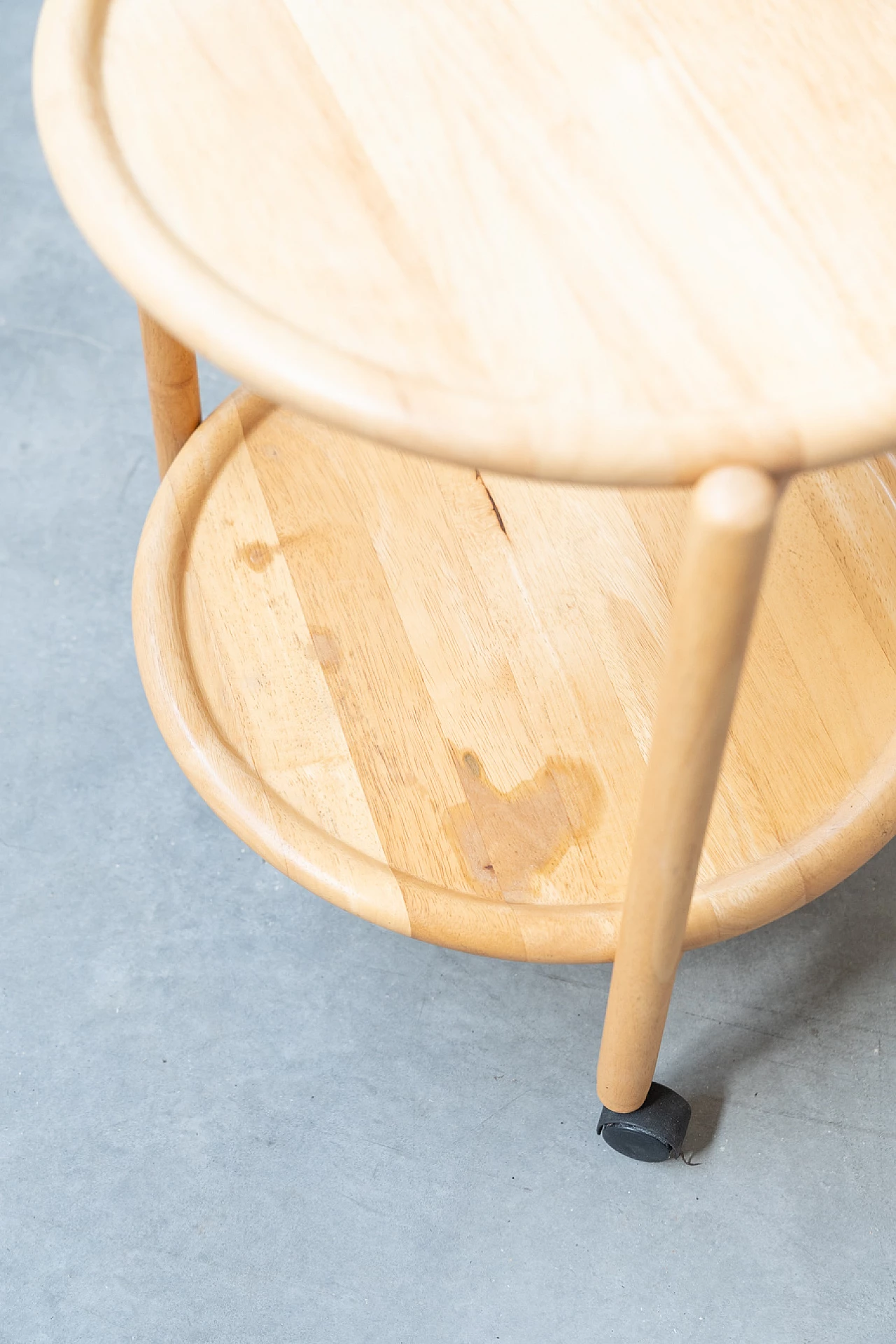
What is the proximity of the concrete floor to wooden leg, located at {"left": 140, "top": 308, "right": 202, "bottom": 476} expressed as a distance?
0.22m

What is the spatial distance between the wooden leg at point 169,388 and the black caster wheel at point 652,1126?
1.83 feet

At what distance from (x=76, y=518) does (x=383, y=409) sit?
74 cm

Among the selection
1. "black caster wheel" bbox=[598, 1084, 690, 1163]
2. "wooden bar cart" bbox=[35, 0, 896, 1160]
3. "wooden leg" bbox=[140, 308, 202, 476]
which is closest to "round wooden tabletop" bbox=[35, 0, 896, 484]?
"wooden bar cart" bbox=[35, 0, 896, 1160]

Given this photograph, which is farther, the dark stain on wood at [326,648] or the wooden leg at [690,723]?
the dark stain on wood at [326,648]

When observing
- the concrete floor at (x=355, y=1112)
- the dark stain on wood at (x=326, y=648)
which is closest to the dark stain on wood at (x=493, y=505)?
the dark stain on wood at (x=326, y=648)

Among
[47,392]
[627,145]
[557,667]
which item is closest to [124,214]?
[627,145]

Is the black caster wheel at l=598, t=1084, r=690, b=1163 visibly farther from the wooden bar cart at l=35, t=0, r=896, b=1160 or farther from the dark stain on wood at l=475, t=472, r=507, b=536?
the dark stain on wood at l=475, t=472, r=507, b=536

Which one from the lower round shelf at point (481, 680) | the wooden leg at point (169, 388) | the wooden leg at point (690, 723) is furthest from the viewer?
the wooden leg at point (169, 388)

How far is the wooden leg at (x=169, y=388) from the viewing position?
854mm

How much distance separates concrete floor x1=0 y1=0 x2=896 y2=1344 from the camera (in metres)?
0.80

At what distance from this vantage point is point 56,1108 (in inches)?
33.9

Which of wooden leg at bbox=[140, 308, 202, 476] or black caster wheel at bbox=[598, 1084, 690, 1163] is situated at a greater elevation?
wooden leg at bbox=[140, 308, 202, 476]

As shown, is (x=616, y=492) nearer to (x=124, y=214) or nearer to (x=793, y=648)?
(x=793, y=648)

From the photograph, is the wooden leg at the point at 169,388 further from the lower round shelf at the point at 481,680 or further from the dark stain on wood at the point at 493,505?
the dark stain on wood at the point at 493,505
